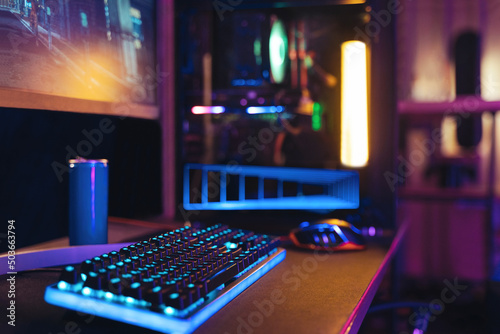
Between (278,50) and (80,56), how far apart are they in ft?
1.91

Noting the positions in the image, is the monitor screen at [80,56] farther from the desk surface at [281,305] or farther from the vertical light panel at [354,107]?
the vertical light panel at [354,107]

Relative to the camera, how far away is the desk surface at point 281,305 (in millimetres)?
559

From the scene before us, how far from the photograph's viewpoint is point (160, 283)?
570mm

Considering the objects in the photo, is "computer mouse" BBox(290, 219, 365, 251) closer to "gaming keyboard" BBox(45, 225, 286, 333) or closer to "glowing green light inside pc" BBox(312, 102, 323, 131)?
"gaming keyboard" BBox(45, 225, 286, 333)

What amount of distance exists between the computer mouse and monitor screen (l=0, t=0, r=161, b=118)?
0.62 meters

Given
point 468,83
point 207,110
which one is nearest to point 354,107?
point 207,110

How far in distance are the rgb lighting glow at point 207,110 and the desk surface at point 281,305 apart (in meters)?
0.61

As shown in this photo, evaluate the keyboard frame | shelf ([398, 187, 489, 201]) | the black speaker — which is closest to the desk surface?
the keyboard frame

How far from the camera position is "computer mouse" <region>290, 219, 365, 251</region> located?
0.98 meters

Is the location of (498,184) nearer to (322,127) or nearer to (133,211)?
(322,127)

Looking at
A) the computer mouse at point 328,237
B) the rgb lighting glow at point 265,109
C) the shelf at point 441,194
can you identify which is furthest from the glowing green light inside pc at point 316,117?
the shelf at point 441,194

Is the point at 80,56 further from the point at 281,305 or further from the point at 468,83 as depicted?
the point at 468,83

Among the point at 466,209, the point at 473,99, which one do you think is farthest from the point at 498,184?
the point at 473,99

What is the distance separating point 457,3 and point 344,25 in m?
3.01
